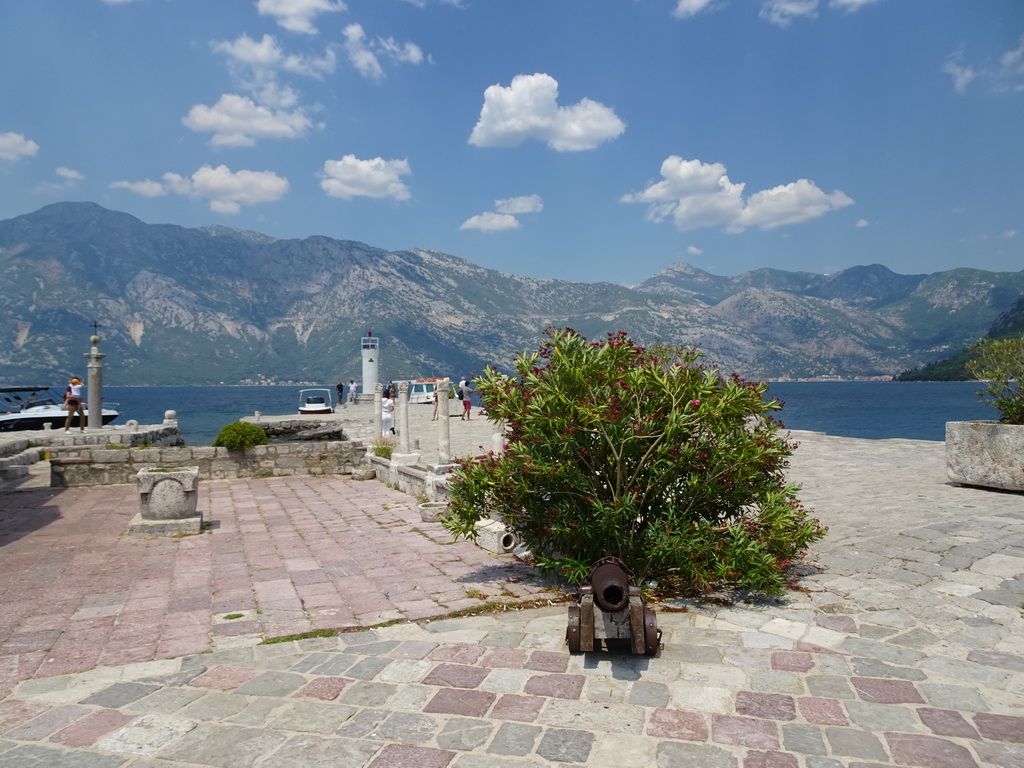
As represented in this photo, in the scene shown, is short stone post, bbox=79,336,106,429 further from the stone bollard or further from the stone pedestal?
the stone bollard

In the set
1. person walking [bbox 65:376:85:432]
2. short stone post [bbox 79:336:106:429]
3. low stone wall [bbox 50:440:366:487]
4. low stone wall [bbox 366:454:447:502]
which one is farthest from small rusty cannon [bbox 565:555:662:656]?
person walking [bbox 65:376:85:432]

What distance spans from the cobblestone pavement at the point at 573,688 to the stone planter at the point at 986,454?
3.58 metres

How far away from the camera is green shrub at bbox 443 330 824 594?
502 centimetres

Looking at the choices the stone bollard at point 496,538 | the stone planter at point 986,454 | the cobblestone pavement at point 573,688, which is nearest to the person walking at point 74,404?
the cobblestone pavement at point 573,688

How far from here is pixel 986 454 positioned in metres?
9.16

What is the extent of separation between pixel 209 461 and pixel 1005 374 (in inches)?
580

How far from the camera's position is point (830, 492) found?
9.56 m

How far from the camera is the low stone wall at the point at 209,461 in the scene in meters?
13.0

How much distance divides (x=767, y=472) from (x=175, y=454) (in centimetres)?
1281

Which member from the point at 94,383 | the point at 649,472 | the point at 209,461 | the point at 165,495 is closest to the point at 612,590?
the point at 649,472

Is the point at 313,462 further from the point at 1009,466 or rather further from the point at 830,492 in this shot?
the point at 1009,466

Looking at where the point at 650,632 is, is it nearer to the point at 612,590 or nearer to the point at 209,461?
the point at 612,590

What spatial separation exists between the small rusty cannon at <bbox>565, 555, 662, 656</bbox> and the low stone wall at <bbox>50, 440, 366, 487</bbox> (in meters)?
11.3

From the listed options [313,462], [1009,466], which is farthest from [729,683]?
[313,462]
